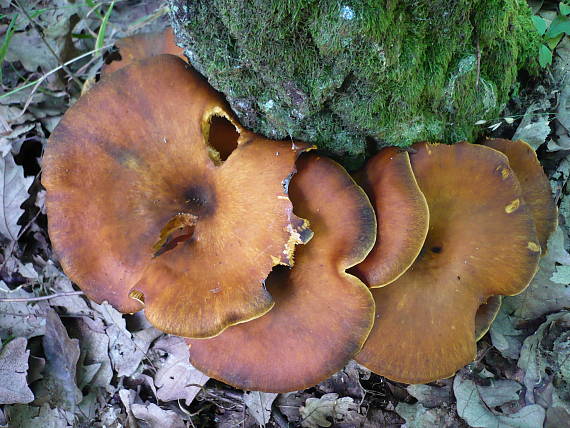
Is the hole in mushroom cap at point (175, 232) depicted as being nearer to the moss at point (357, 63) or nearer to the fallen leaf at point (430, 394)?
the moss at point (357, 63)

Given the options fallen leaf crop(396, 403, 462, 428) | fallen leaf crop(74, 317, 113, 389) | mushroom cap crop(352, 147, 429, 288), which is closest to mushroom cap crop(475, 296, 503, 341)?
fallen leaf crop(396, 403, 462, 428)

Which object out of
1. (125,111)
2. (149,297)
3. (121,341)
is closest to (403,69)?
(125,111)

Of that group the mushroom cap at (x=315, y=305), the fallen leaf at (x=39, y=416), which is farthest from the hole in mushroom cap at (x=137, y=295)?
the fallen leaf at (x=39, y=416)

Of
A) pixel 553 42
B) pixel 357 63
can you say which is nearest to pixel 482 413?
pixel 357 63

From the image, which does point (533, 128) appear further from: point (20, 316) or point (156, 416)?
point (20, 316)

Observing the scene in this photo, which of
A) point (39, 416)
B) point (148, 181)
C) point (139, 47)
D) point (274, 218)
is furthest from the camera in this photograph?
point (39, 416)
